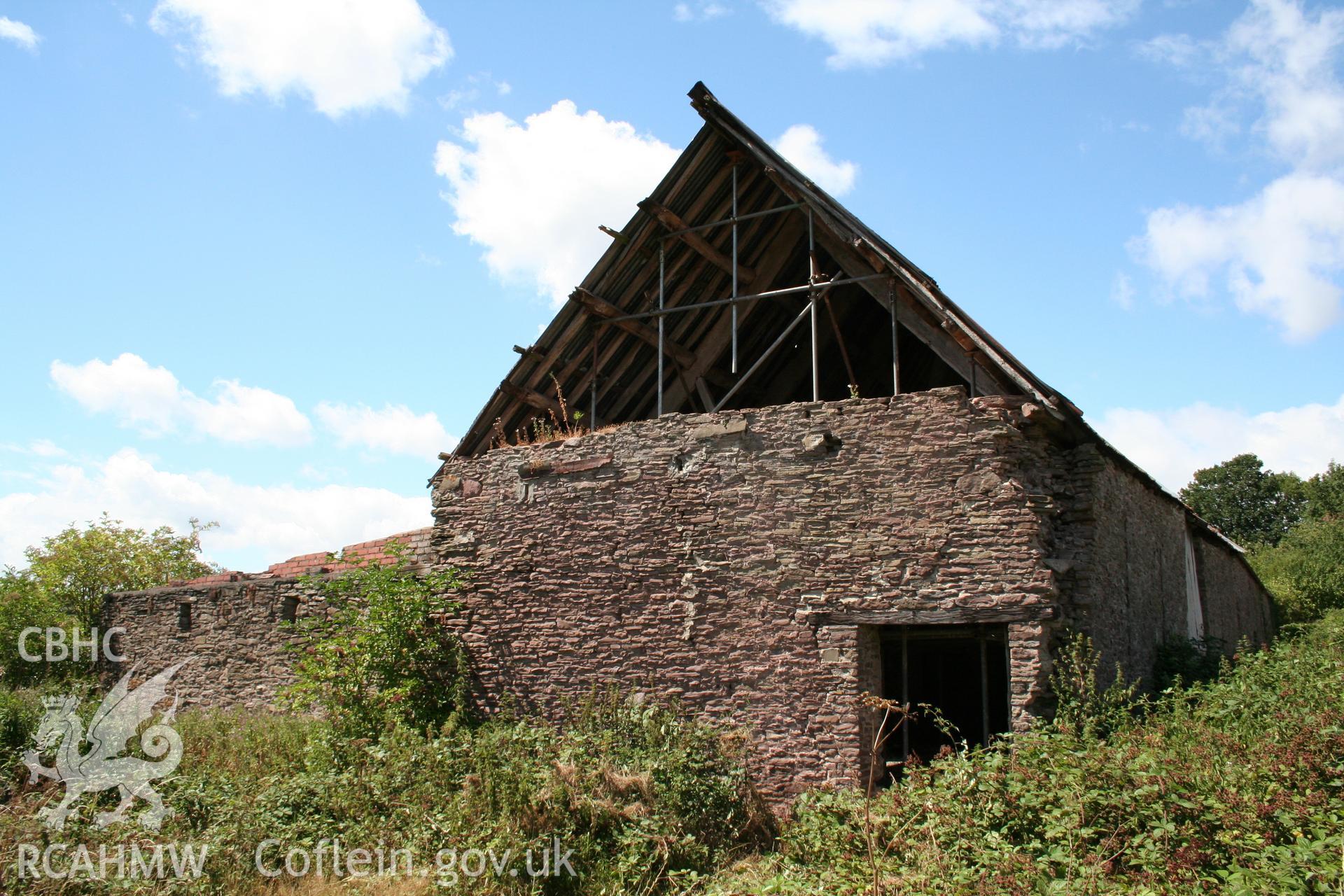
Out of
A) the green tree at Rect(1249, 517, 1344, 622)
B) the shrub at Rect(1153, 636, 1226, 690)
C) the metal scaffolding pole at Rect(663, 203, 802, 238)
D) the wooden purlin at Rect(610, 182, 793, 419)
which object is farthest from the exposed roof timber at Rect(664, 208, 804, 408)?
the green tree at Rect(1249, 517, 1344, 622)

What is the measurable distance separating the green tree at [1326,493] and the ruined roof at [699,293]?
1555 inches

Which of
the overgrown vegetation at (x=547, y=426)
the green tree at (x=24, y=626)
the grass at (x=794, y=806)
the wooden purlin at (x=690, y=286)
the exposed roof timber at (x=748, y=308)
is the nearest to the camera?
the grass at (x=794, y=806)

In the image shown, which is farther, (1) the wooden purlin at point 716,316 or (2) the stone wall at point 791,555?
(1) the wooden purlin at point 716,316

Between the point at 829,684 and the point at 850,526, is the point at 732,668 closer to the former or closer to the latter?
the point at 829,684

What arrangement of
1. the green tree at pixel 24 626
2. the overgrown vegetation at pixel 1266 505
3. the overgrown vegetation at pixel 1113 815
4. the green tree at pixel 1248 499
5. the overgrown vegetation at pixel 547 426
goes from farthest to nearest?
the green tree at pixel 1248 499, the overgrown vegetation at pixel 1266 505, the green tree at pixel 24 626, the overgrown vegetation at pixel 547 426, the overgrown vegetation at pixel 1113 815

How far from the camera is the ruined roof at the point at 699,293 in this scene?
979cm

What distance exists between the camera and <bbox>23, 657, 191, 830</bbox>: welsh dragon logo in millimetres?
8453

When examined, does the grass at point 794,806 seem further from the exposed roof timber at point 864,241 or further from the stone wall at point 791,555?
the exposed roof timber at point 864,241

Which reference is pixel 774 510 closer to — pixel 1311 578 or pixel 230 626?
pixel 230 626

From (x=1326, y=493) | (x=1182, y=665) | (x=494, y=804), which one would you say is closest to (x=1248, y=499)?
(x=1326, y=493)

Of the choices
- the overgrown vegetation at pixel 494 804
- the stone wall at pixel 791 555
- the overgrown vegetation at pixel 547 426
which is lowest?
the overgrown vegetation at pixel 494 804

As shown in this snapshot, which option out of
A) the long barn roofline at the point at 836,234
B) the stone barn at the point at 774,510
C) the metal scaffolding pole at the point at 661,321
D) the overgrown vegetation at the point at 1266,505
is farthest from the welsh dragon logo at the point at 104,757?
the overgrown vegetation at the point at 1266,505

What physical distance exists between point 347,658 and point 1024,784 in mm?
6787

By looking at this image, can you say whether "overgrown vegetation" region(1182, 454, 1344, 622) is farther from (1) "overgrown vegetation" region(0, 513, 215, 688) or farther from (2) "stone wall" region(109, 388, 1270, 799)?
(1) "overgrown vegetation" region(0, 513, 215, 688)
